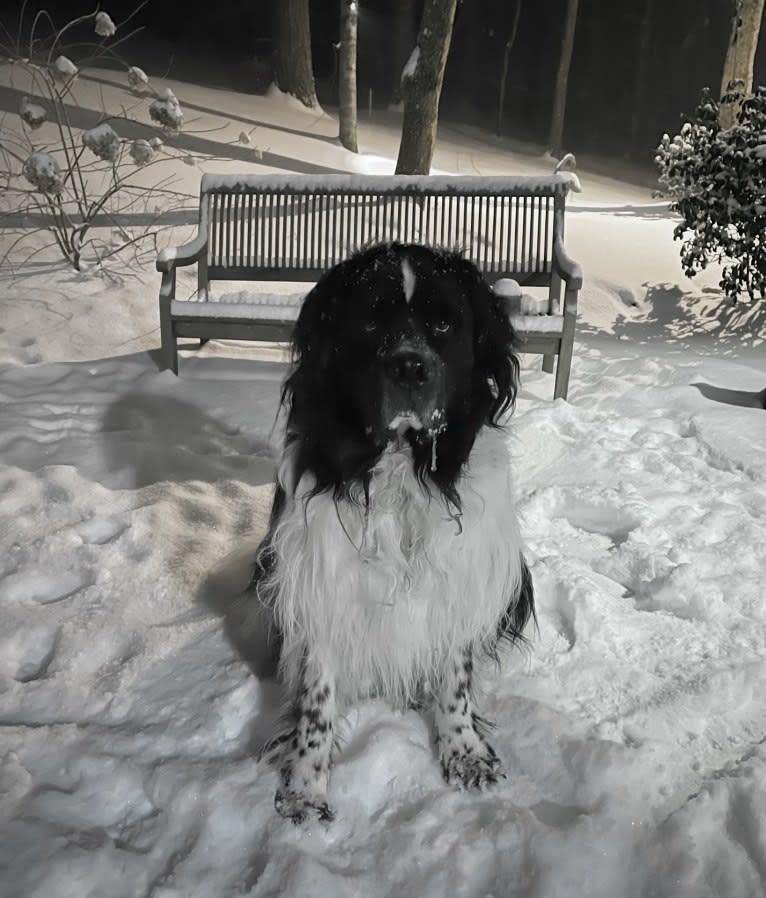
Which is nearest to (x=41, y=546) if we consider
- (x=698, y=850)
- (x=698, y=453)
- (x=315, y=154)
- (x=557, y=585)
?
(x=557, y=585)

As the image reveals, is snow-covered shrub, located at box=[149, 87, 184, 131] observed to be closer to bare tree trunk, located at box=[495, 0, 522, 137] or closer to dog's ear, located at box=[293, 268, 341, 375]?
dog's ear, located at box=[293, 268, 341, 375]

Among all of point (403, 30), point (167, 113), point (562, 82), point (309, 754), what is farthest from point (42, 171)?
point (562, 82)

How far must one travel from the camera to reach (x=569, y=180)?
4883 mm

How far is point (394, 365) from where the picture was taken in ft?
5.69

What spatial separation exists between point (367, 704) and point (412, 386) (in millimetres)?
979

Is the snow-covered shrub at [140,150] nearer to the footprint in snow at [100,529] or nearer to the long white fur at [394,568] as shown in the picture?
the footprint in snow at [100,529]

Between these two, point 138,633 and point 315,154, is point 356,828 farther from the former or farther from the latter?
point 315,154

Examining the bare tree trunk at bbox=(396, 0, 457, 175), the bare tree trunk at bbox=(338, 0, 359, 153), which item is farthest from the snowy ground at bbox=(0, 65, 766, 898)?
the bare tree trunk at bbox=(338, 0, 359, 153)

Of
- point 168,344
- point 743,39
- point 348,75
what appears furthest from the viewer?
point 348,75

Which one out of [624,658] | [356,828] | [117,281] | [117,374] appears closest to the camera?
[356,828]

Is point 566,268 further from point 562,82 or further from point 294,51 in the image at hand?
point 562,82

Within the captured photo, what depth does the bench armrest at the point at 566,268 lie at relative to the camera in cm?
434

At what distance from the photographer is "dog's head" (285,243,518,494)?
176 cm

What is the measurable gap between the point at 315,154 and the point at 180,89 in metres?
2.89
